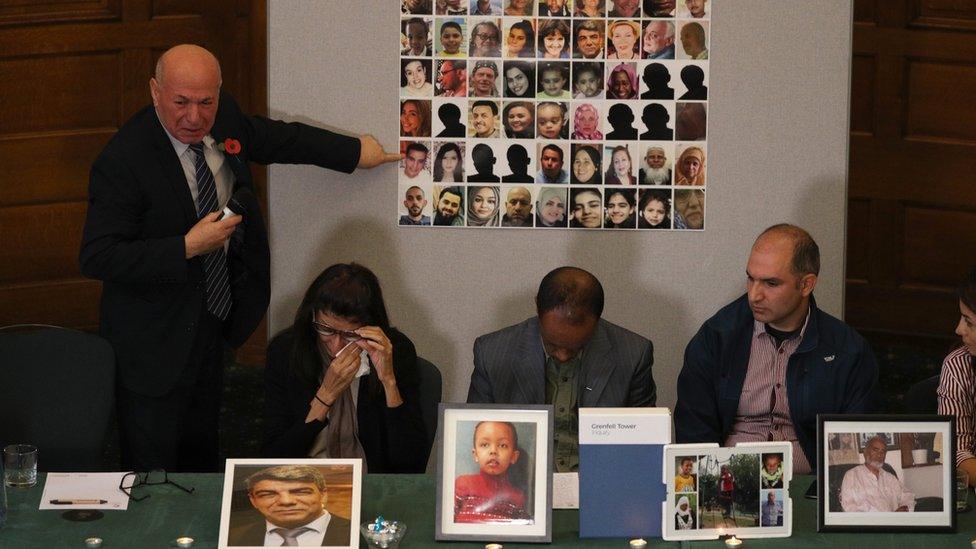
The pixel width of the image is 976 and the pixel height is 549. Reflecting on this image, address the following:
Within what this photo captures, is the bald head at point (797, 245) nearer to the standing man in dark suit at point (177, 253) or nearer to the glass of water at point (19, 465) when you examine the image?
the standing man in dark suit at point (177, 253)

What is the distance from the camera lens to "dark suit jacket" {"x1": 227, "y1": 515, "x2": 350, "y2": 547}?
263cm

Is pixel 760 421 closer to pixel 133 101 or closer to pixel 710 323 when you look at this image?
pixel 710 323

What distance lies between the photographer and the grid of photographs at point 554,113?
13.5 ft

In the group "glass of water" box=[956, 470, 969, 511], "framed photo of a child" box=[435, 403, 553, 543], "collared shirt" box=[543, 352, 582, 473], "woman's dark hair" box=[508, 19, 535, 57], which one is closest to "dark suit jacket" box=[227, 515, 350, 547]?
"framed photo of a child" box=[435, 403, 553, 543]

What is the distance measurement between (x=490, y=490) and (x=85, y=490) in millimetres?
920

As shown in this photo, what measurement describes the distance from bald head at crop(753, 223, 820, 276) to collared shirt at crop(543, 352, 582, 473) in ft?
1.95

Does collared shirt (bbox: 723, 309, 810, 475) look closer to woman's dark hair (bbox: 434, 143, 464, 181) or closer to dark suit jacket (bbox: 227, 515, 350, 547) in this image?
woman's dark hair (bbox: 434, 143, 464, 181)

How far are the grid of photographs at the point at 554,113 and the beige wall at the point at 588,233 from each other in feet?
0.18

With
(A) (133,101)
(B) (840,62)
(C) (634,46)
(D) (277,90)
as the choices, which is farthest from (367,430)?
(A) (133,101)

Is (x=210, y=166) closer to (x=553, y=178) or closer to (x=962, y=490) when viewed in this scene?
(x=553, y=178)

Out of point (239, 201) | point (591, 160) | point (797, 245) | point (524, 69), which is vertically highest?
point (524, 69)

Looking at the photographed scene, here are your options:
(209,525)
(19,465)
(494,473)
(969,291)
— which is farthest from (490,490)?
(969,291)

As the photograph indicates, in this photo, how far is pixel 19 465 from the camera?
2.96m

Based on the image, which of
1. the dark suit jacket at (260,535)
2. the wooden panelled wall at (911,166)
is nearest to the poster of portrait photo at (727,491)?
the dark suit jacket at (260,535)
